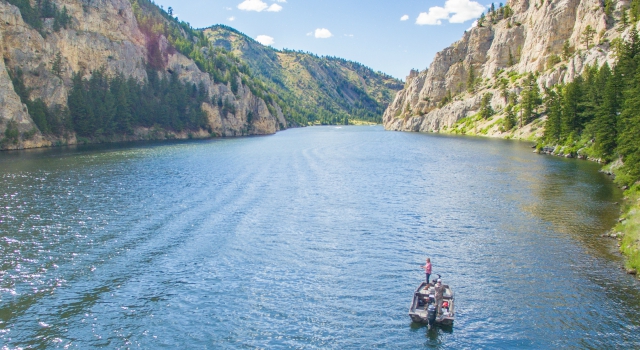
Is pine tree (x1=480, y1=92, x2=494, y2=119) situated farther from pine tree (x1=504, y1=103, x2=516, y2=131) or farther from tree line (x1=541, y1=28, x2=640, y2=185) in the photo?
tree line (x1=541, y1=28, x2=640, y2=185)

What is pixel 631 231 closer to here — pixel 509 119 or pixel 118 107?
pixel 509 119

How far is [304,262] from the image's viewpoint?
34.7m

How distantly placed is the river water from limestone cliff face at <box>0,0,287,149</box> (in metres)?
54.8

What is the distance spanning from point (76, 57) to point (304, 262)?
13501cm

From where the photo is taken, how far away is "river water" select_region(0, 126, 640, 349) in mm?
24484

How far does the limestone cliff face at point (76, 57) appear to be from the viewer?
111875 millimetres

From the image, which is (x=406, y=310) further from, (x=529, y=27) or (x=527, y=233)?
(x=529, y=27)

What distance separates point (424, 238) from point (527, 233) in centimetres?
914

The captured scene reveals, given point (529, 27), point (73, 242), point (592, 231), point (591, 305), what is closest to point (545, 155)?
point (592, 231)

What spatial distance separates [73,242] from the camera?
123 feet

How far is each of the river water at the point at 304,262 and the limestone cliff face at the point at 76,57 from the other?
5482 centimetres

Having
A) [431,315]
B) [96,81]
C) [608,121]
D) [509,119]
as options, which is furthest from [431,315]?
[96,81]

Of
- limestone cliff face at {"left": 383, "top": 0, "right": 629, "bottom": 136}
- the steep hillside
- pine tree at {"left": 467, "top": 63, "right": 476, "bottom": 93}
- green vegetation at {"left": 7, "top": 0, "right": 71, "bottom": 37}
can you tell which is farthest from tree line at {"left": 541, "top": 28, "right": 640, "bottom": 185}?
green vegetation at {"left": 7, "top": 0, "right": 71, "bottom": 37}

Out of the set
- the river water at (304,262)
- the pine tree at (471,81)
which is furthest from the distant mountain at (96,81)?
the pine tree at (471,81)
